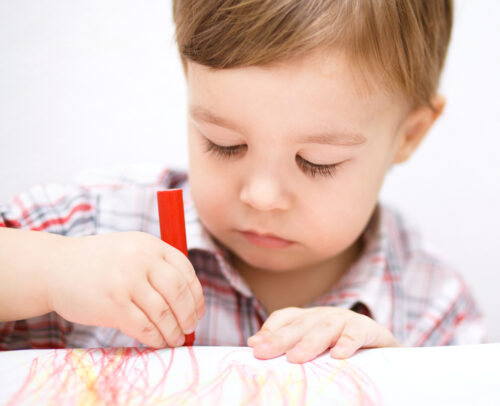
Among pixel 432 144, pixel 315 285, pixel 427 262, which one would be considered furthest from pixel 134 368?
pixel 432 144

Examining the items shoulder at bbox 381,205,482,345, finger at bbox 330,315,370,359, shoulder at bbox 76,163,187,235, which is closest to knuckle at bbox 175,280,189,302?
finger at bbox 330,315,370,359

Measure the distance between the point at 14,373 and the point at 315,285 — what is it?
37cm

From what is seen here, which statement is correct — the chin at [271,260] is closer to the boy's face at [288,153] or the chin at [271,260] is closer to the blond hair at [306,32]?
the boy's face at [288,153]

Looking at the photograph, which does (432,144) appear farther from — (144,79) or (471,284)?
(144,79)

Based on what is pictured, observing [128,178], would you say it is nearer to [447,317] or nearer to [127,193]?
[127,193]

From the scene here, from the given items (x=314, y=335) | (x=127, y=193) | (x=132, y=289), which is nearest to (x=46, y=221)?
(x=127, y=193)

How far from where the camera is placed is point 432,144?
2.73ft

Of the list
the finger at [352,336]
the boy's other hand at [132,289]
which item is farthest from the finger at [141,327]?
the finger at [352,336]

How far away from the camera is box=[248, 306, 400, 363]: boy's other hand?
0.36 meters

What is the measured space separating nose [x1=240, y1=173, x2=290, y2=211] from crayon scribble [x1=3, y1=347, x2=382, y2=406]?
13cm

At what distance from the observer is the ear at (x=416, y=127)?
1.75 ft

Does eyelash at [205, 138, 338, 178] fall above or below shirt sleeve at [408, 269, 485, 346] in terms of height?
above

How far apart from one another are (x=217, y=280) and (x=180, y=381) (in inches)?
10.0

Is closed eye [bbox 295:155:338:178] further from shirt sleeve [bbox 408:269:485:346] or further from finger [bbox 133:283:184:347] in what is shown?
shirt sleeve [bbox 408:269:485:346]
